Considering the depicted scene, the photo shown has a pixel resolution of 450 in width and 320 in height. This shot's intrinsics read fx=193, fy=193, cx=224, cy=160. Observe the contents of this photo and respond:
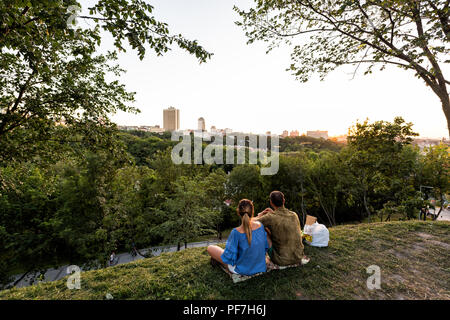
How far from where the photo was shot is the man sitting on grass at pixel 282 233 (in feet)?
13.0

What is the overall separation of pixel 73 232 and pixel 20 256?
3.27 meters

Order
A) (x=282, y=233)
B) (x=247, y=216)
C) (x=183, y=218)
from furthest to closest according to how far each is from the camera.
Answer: (x=183, y=218) < (x=282, y=233) < (x=247, y=216)

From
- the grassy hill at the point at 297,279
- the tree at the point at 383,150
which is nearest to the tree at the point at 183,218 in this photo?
the grassy hill at the point at 297,279

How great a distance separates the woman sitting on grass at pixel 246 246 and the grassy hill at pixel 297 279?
280 millimetres

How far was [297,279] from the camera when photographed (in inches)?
150

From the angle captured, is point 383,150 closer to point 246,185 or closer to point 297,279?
point 297,279

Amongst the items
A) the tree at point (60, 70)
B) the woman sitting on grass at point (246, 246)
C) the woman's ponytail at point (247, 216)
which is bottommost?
the woman sitting on grass at point (246, 246)

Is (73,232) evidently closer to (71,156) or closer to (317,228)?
(71,156)

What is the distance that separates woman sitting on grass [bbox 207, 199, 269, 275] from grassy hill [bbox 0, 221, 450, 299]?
0.28 metres

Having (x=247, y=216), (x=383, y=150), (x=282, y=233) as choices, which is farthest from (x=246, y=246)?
(x=383, y=150)

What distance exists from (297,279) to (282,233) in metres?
0.90

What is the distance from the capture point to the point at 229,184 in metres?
25.1

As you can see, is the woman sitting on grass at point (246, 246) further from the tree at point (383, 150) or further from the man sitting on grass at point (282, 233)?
the tree at point (383, 150)
